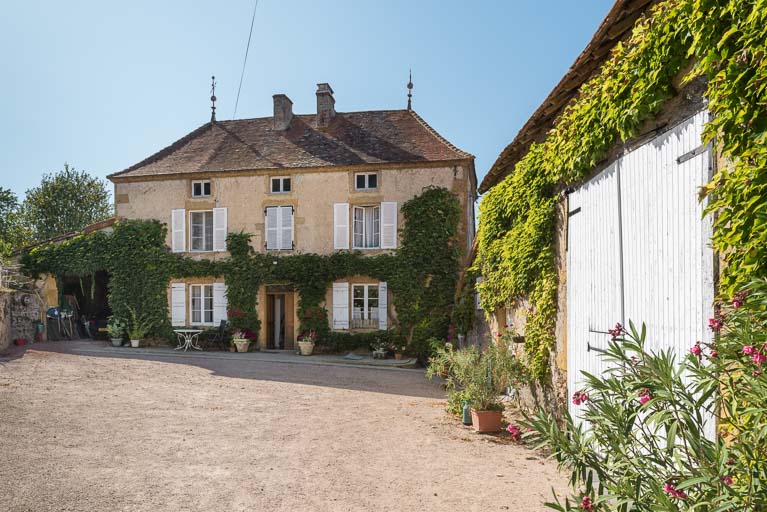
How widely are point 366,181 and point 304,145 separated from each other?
2661 mm

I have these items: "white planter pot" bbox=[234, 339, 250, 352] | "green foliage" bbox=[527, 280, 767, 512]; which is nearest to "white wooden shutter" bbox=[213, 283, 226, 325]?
"white planter pot" bbox=[234, 339, 250, 352]

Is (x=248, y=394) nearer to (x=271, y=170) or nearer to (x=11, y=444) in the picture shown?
(x=11, y=444)

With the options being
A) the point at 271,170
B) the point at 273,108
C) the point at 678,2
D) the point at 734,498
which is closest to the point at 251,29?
the point at 271,170

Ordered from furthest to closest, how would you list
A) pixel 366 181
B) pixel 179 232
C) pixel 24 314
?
1. pixel 179 232
2. pixel 366 181
3. pixel 24 314

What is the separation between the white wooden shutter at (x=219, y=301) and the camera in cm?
1614

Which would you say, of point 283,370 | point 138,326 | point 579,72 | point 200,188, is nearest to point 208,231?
point 200,188

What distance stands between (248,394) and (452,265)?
7.35 metres

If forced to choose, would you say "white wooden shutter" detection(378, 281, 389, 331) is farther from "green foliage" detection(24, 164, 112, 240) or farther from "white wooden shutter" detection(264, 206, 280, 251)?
"green foliage" detection(24, 164, 112, 240)

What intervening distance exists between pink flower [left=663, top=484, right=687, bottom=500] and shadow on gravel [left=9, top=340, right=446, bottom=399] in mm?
7088

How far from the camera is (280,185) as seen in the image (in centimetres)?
1612

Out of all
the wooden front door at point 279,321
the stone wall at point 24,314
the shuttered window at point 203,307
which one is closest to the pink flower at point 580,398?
the wooden front door at point 279,321

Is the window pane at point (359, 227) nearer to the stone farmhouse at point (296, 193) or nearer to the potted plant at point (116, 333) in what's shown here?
the stone farmhouse at point (296, 193)

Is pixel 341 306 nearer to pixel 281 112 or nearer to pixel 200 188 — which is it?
pixel 200 188

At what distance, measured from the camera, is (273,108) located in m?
17.8
